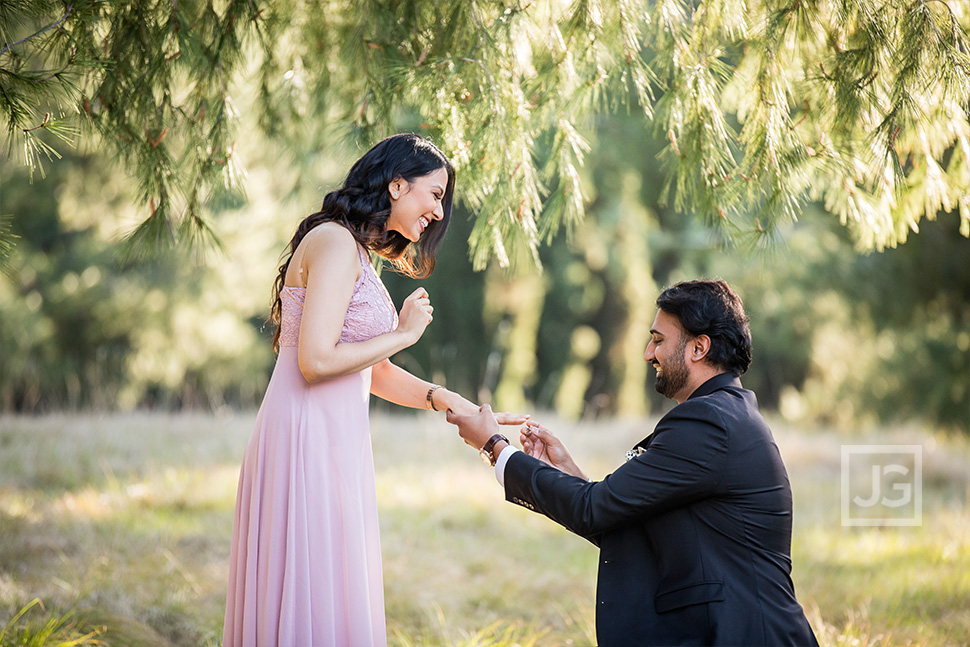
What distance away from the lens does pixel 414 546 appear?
511 centimetres

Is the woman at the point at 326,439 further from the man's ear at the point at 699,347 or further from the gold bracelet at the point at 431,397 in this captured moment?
the man's ear at the point at 699,347

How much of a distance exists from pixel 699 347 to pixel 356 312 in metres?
0.99

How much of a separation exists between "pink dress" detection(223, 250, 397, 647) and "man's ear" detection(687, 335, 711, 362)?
89 cm

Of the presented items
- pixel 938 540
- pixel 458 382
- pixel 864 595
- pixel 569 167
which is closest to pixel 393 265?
pixel 569 167

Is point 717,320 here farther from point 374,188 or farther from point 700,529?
point 374,188

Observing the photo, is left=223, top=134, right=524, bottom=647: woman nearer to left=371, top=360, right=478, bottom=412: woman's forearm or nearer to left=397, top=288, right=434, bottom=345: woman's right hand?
left=397, top=288, right=434, bottom=345: woman's right hand

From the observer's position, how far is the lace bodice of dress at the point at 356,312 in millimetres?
2309

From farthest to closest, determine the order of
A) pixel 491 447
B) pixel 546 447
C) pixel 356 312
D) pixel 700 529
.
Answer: pixel 546 447
pixel 491 447
pixel 356 312
pixel 700 529

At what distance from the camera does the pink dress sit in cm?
220

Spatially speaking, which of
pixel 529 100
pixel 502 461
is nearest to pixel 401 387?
pixel 502 461

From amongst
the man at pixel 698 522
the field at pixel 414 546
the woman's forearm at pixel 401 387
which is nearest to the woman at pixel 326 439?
the woman's forearm at pixel 401 387

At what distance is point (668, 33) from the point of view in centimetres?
283

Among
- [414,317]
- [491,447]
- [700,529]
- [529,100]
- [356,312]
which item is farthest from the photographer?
[529,100]

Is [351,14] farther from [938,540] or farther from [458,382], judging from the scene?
[458,382]
